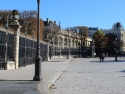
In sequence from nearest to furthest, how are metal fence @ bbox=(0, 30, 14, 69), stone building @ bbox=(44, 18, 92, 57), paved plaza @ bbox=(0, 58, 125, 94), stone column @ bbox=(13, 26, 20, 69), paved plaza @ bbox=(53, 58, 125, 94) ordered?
paved plaza @ bbox=(0, 58, 125, 94) < paved plaza @ bbox=(53, 58, 125, 94) < metal fence @ bbox=(0, 30, 14, 69) < stone column @ bbox=(13, 26, 20, 69) < stone building @ bbox=(44, 18, 92, 57)

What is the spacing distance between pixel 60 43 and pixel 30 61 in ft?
213

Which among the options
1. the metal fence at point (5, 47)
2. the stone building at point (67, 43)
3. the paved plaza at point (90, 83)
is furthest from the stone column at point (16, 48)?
the stone building at point (67, 43)

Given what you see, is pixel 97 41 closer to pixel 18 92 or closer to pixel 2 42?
pixel 2 42

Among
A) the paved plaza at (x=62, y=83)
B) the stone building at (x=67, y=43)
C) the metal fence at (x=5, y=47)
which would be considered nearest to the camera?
the paved plaza at (x=62, y=83)

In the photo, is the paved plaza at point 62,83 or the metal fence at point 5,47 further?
the metal fence at point 5,47

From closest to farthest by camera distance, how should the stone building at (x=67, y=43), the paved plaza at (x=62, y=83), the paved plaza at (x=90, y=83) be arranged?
1. the paved plaza at (x=62, y=83)
2. the paved plaza at (x=90, y=83)
3. the stone building at (x=67, y=43)

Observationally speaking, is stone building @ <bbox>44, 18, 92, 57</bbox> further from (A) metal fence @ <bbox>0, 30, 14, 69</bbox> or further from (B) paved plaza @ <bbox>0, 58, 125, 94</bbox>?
(B) paved plaza @ <bbox>0, 58, 125, 94</bbox>

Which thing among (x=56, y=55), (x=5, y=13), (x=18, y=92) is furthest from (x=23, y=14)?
(x=18, y=92)

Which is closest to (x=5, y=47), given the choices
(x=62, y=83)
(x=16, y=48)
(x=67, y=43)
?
(x=16, y=48)

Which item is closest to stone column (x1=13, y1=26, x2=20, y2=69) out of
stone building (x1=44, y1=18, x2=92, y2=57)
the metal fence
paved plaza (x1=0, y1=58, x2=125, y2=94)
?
the metal fence

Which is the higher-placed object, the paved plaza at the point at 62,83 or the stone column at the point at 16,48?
the stone column at the point at 16,48

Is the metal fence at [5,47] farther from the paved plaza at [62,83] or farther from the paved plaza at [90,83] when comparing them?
the paved plaza at [90,83]

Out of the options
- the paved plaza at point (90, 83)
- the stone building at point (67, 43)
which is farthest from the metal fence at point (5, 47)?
the stone building at point (67, 43)

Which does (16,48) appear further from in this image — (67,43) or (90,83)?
(67,43)
